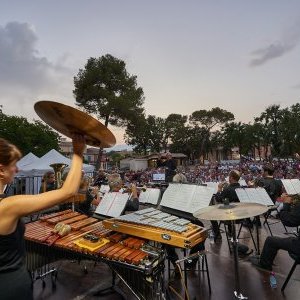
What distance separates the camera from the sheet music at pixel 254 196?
6.21 m

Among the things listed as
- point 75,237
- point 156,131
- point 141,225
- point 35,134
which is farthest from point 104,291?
point 156,131

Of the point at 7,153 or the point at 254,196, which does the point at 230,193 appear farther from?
the point at 7,153

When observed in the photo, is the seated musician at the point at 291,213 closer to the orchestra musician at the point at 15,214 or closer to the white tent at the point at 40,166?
the orchestra musician at the point at 15,214

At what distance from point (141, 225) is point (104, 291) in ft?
5.84

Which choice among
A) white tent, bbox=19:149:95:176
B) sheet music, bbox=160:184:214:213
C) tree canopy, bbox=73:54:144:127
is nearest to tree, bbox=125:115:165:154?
tree canopy, bbox=73:54:144:127

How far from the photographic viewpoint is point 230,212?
387cm

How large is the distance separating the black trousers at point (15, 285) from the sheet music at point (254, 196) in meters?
5.00

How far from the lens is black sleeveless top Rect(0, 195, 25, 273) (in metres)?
1.91

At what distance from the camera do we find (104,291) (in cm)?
475

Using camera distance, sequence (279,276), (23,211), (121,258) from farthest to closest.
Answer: (279,276) → (121,258) → (23,211)

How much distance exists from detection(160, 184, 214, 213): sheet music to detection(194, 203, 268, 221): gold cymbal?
0.76 ft

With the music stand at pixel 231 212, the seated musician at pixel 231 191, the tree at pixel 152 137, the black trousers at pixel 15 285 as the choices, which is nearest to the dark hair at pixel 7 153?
the black trousers at pixel 15 285

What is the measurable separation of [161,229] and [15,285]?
192cm

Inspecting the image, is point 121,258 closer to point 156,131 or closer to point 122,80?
point 122,80
